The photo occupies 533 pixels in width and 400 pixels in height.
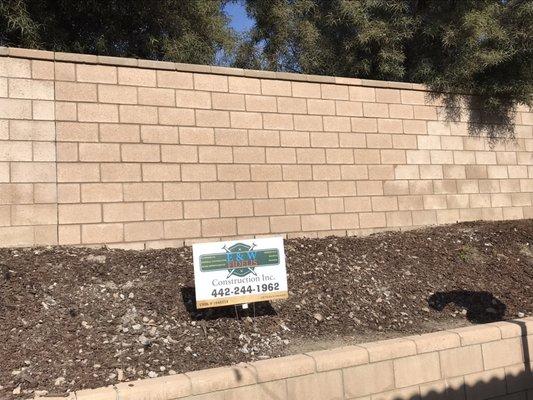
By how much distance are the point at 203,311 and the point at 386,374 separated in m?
1.86

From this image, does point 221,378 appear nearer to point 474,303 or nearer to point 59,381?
point 59,381

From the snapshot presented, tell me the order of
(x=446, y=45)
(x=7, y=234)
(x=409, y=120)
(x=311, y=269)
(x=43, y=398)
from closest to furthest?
1. (x=43, y=398)
2. (x=7, y=234)
3. (x=311, y=269)
4. (x=409, y=120)
5. (x=446, y=45)

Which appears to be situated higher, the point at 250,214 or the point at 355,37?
the point at 355,37

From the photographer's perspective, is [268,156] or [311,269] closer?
[311,269]

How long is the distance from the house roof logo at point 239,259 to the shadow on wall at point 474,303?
2178mm

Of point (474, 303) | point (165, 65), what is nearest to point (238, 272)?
point (474, 303)

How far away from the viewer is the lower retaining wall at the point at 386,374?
4.25m

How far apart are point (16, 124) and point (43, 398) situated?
3486mm

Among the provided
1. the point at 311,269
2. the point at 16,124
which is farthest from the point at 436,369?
the point at 16,124

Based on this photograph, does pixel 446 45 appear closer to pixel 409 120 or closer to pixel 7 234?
pixel 409 120

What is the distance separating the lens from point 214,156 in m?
7.30

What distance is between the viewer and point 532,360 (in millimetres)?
5750

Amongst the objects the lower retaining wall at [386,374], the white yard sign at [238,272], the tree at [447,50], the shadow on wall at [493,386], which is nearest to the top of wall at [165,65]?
the tree at [447,50]

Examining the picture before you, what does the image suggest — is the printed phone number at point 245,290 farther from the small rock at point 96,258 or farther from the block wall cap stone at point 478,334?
the block wall cap stone at point 478,334
